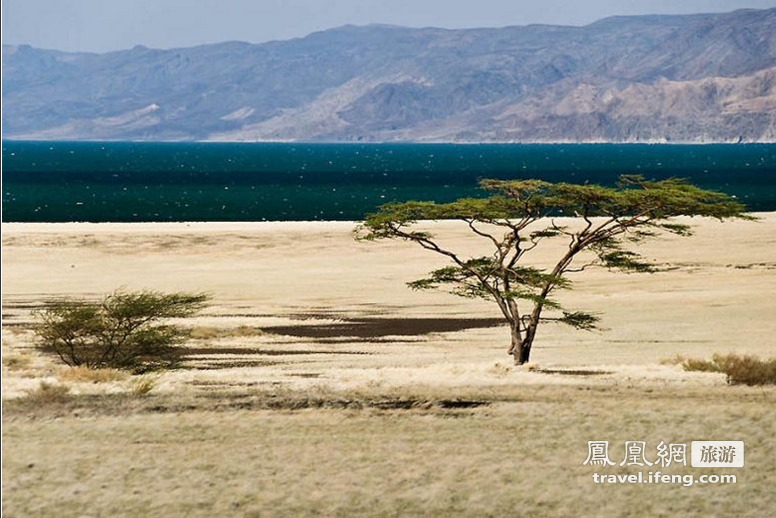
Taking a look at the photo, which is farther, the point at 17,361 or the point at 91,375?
the point at 17,361

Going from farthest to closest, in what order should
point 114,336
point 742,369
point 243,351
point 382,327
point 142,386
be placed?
point 382,327 < point 243,351 < point 114,336 < point 742,369 < point 142,386

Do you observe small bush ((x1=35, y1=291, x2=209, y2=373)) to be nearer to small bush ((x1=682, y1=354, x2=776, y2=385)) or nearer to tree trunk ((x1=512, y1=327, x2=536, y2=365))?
tree trunk ((x1=512, y1=327, x2=536, y2=365))

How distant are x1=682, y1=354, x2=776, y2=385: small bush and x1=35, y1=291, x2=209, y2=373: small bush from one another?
37.7ft

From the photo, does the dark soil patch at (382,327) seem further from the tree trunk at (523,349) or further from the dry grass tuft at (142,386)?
the dry grass tuft at (142,386)

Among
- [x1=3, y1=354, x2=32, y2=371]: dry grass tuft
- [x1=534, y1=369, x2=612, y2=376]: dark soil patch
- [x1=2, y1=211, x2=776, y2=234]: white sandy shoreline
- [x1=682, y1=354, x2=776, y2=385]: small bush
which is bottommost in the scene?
[x1=534, y1=369, x2=612, y2=376]: dark soil patch

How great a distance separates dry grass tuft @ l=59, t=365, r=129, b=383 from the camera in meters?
25.0

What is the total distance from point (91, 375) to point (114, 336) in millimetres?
5985

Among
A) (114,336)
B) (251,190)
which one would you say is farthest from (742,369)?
(251,190)

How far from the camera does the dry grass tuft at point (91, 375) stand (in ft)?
82.0

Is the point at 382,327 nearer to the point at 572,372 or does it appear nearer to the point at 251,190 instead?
the point at 572,372

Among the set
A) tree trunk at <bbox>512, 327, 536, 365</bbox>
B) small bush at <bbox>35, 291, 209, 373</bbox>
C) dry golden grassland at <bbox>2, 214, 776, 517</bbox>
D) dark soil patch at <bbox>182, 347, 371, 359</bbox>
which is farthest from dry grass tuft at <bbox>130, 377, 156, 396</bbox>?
tree trunk at <bbox>512, 327, 536, 365</bbox>

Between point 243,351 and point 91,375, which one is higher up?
point 91,375

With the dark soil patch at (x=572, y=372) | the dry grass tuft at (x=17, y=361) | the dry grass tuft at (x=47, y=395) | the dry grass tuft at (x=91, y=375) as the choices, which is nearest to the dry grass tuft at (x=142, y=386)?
the dry grass tuft at (x=91, y=375)

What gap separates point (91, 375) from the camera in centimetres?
2544
